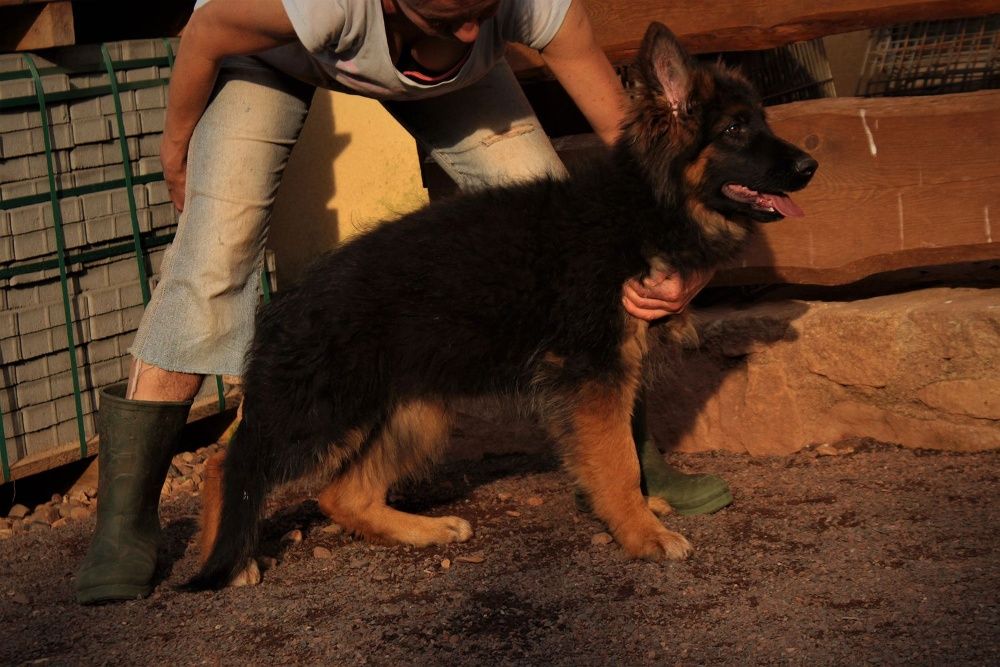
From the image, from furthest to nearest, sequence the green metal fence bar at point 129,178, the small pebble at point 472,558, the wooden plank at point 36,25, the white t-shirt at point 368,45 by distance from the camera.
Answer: the green metal fence bar at point 129,178, the wooden plank at point 36,25, the small pebble at point 472,558, the white t-shirt at point 368,45

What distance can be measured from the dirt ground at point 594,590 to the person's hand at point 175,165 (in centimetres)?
139

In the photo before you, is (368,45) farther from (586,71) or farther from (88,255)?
(88,255)

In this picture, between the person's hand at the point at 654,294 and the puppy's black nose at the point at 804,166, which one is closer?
the puppy's black nose at the point at 804,166

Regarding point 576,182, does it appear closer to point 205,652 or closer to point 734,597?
point 734,597

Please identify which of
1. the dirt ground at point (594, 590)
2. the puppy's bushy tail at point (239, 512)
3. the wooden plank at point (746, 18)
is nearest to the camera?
the dirt ground at point (594, 590)

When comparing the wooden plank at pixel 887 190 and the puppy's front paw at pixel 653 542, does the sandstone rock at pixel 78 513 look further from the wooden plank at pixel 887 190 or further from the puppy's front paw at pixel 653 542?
the wooden plank at pixel 887 190

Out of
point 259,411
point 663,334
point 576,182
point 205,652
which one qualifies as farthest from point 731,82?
point 205,652

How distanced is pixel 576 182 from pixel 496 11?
824 millimetres

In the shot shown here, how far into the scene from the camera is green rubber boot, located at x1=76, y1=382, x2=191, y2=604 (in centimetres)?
399

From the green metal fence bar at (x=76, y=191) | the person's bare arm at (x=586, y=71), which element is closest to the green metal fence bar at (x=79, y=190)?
the green metal fence bar at (x=76, y=191)

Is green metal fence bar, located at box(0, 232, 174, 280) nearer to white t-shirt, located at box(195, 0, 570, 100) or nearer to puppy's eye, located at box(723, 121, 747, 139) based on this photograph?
white t-shirt, located at box(195, 0, 570, 100)

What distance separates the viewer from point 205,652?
352 cm

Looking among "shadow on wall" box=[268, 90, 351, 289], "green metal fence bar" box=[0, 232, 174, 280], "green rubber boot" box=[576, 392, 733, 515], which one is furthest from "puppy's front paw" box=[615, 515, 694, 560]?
"shadow on wall" box=[268, 90, 351, 289]

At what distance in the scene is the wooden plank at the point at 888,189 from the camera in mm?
4844
